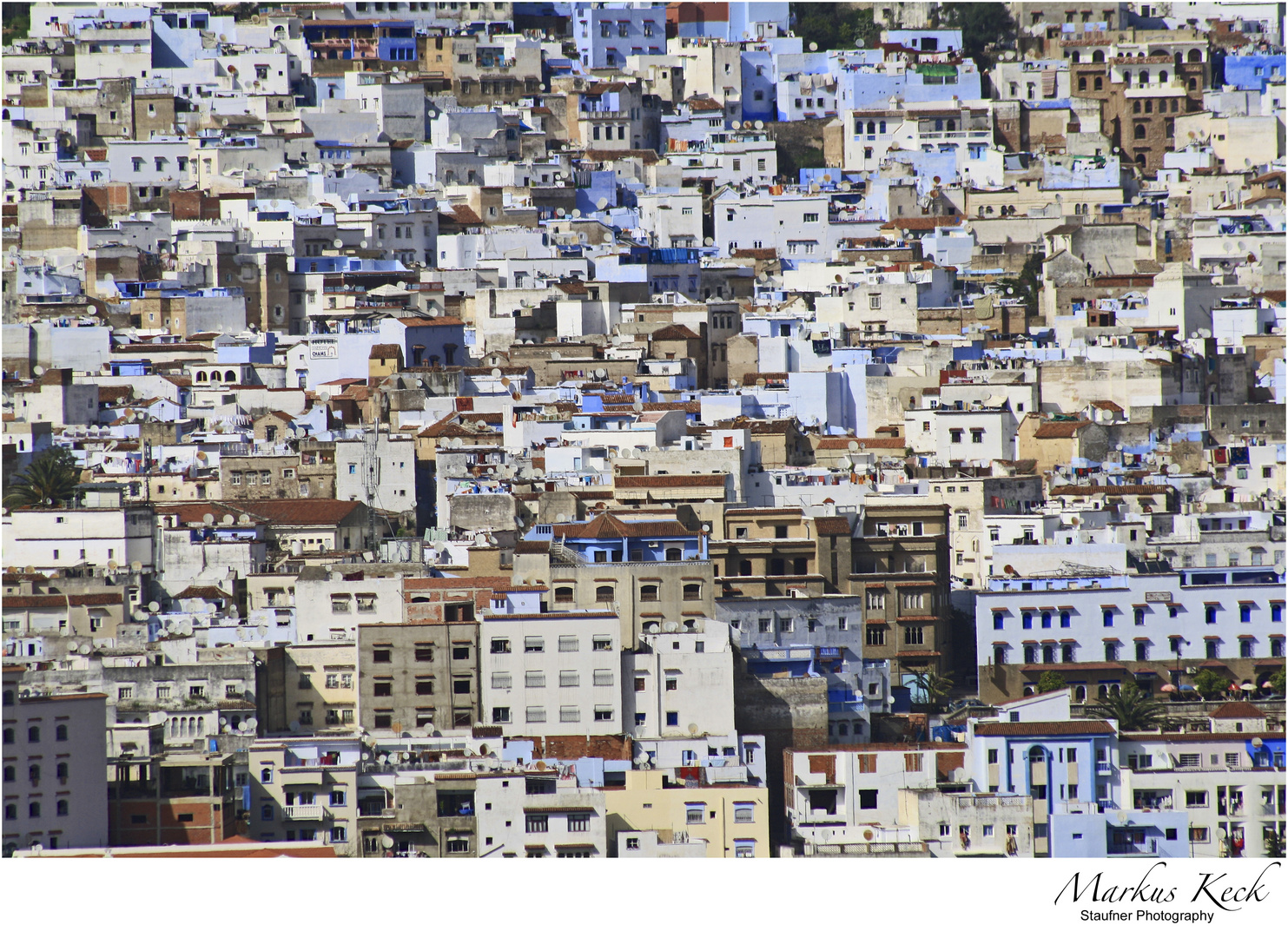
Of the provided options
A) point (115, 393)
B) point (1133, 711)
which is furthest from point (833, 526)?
point (115, 393)

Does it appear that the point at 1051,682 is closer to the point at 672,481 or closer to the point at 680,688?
the point at 680,688

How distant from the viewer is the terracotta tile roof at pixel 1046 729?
104 ft

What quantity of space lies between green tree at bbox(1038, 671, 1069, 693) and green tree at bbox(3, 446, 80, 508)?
16.0 metres

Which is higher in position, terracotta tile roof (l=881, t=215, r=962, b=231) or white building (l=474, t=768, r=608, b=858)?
terracotta tile roof (l=881, t=215, r=962, b=231)

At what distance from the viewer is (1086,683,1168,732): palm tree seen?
→ 1362 inches

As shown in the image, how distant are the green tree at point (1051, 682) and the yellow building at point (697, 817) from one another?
20.6ft

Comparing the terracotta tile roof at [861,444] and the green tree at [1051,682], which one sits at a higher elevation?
the terracotta tile roof at [861,444]

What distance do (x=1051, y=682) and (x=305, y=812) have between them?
10.6 meters

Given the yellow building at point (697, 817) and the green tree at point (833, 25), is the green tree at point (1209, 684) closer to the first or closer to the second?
the yellow building at point (697, 817)

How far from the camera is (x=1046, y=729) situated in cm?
3191

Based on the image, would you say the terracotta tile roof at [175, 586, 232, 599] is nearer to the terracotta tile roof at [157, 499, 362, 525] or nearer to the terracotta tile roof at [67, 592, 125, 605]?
the terracotta tile roof at [67, 592, 125, 605]

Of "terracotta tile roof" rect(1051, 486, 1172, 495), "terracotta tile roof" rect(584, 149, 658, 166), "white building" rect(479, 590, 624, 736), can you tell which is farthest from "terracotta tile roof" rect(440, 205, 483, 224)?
"white building" rect(479, 590, 624, 736)

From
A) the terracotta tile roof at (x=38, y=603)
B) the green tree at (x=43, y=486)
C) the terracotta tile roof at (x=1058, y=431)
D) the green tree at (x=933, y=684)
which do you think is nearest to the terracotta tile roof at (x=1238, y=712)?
the green tree at (x=933, y=684)

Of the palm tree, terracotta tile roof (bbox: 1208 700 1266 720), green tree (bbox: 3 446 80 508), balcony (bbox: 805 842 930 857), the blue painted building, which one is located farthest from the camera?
green tree (bbox: 3 446 80 508)
